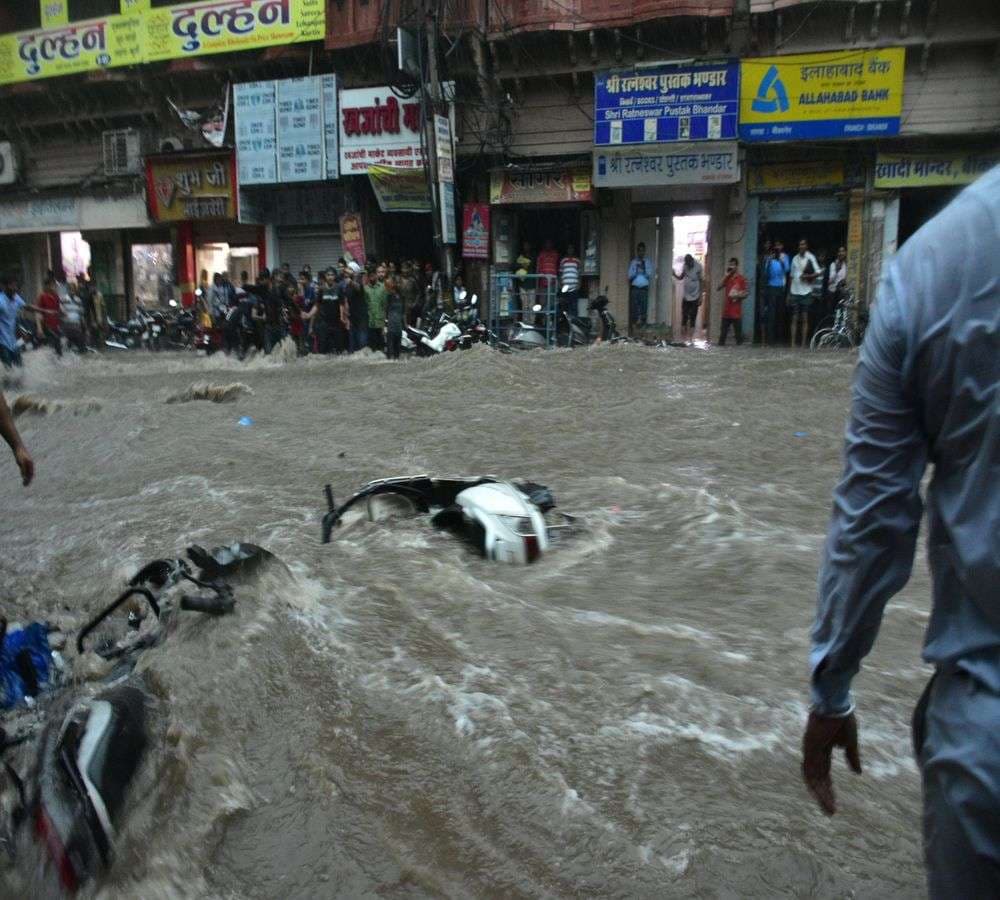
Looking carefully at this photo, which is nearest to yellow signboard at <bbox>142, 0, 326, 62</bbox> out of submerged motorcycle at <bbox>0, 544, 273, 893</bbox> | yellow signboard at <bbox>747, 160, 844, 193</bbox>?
yellow signboard at <bbox>747, 160, 844, 193</bbox>

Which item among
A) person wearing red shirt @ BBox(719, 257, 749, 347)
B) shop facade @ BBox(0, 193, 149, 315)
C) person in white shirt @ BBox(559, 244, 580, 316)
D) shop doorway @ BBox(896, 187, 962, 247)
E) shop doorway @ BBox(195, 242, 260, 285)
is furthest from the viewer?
shop facade @ BBox(0, 193, 149, 315)

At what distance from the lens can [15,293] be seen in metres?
14.4

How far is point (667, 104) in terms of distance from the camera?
56.6 ft

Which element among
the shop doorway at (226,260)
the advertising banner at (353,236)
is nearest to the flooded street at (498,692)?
the advertising banner at (353,236)

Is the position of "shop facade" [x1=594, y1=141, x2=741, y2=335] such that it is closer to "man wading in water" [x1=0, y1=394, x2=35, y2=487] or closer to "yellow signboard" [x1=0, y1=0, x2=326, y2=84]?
"yellow signboard" [x1=0, y1=0, x2=326, y2=84]

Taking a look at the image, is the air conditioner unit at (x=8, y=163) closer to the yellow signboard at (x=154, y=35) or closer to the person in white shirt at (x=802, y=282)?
the yellow signboard at (x=154, y=35)

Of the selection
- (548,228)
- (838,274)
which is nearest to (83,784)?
(838,274)

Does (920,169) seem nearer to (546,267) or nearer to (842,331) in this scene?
(842,331)

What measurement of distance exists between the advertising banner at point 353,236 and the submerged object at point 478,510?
1567 cm

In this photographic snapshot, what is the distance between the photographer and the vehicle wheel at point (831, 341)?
15.3 meters

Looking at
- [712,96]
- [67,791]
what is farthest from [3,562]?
[712,96]

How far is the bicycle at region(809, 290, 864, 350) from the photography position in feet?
50.4

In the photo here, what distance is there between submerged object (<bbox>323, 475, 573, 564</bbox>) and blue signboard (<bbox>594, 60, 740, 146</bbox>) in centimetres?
1323

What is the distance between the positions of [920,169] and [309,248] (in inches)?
491
